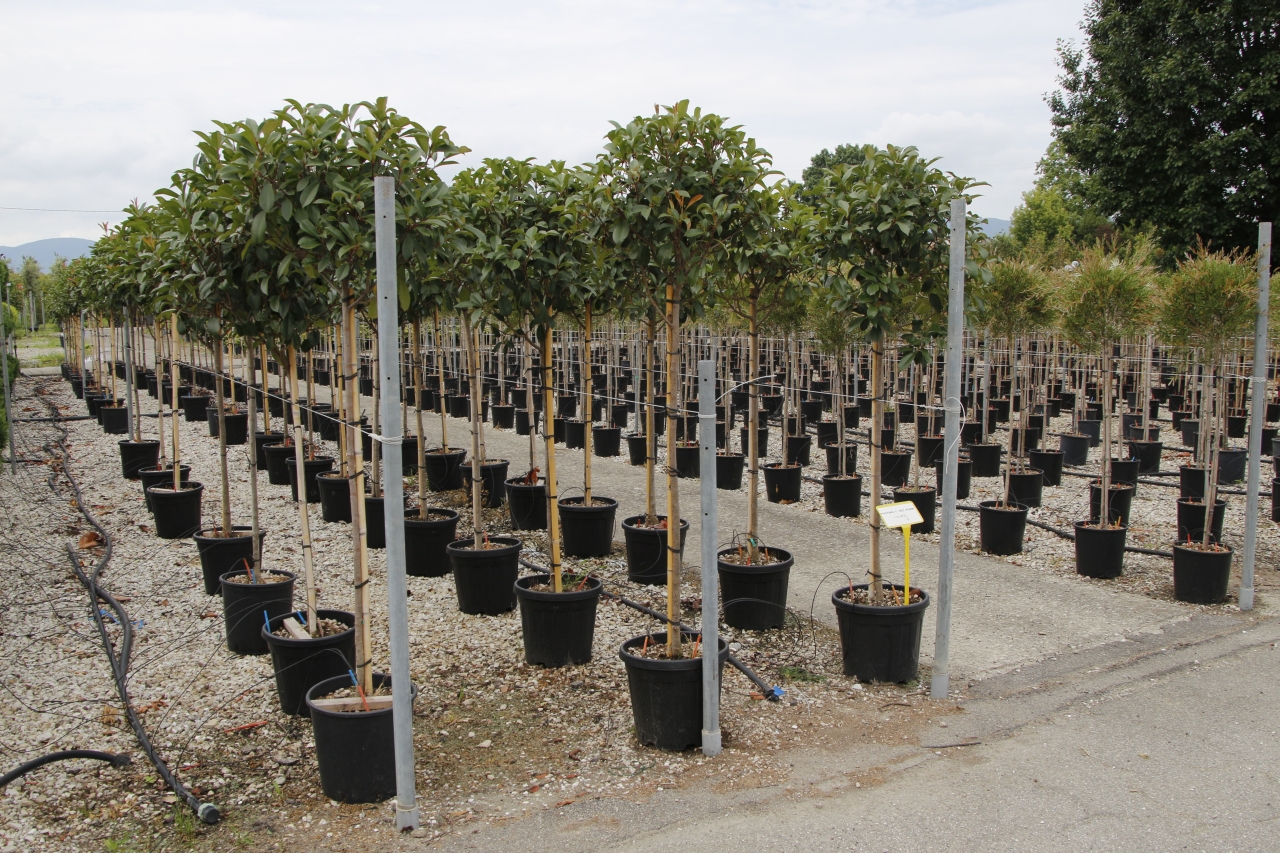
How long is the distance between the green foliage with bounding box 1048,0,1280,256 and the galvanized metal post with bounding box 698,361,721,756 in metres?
17.9

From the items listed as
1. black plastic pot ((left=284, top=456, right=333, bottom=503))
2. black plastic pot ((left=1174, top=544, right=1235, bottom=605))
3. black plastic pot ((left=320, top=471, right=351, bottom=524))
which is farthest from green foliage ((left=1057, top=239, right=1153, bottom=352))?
black plastic pot ((left=284, top=456, right=333, bottom=503))

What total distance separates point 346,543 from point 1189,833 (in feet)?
21.8

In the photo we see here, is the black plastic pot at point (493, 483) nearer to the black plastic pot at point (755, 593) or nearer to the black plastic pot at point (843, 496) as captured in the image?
the black plastic pot at point (843, 496)

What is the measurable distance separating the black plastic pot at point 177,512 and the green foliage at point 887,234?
6.13m

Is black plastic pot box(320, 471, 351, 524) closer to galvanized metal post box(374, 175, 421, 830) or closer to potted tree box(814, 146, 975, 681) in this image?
potted tree box(814, 146, 975, 681)

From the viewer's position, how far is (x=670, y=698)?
13.6 feet

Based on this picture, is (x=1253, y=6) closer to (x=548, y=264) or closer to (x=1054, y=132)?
(x=1054, y=132)

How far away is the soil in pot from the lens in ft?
14.5

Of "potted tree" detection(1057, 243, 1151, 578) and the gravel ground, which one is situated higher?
"potted tree" detection(1057, 243, 1151, 578)

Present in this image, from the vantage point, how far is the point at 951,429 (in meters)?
4.72

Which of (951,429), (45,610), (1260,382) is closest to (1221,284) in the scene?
(1260,382)

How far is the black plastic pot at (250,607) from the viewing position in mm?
5320

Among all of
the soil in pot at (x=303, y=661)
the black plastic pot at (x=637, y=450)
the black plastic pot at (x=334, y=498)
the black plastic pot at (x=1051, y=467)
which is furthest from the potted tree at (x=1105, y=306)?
the black plastic pot at (x=334, y=498)

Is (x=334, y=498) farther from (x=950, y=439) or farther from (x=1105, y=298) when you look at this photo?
(x=1105, y=298)
